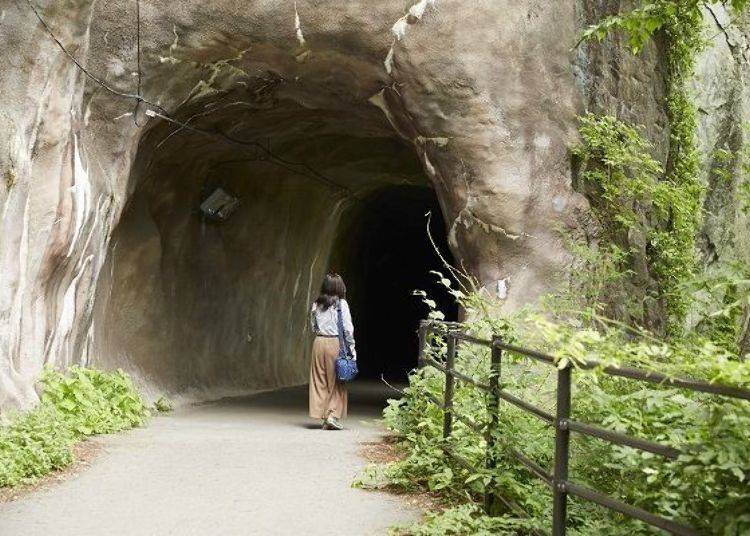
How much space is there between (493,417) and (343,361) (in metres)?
5.51

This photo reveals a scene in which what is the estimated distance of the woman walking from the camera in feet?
36.1

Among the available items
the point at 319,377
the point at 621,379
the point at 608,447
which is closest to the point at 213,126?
the point at 319,377

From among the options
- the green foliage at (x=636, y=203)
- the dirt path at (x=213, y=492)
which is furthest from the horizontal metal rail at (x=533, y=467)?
the green foliage at (x=636, y=203)

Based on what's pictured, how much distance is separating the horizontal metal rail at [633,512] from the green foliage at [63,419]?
13.2ft

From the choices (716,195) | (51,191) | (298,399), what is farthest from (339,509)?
(716,195)

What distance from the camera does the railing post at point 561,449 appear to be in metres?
4.08

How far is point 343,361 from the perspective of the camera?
1098 cm

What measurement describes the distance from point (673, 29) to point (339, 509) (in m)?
9.92

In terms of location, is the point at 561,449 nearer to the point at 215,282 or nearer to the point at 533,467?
the point at 533,467

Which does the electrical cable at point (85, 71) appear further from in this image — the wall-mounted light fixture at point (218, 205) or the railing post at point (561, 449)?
the railing post at point (561, 449)

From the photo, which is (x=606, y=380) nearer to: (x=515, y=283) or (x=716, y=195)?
(x=515, y=283)

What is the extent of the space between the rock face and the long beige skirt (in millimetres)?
1887

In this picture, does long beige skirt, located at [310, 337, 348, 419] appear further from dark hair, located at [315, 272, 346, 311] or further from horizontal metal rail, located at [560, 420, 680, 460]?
horizontal metal rail, located at [560, 420, 680, 460]

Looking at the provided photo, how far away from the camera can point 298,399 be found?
1548cm
